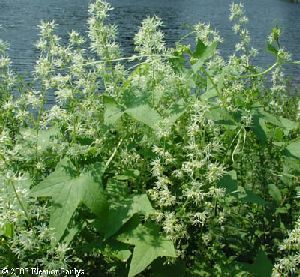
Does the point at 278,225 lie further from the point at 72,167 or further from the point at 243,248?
the point at 72,167

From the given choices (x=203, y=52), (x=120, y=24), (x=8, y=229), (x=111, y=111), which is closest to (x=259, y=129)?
(x=203, y=52)

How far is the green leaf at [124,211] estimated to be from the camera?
101 inches

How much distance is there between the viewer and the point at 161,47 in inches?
131

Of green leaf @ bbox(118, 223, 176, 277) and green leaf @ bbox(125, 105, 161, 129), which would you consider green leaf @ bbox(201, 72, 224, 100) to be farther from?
green leaf @ bbox(118, 223, 176, 277)

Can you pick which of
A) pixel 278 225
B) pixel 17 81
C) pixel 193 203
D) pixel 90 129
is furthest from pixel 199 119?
pixel 17 81

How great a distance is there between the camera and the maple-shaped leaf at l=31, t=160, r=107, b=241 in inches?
96.2

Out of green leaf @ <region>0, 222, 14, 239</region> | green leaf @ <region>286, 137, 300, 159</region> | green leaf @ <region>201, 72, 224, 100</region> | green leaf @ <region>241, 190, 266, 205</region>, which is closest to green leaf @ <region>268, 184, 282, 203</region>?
green leaf @ <region>286, 137, 300, 159</region>

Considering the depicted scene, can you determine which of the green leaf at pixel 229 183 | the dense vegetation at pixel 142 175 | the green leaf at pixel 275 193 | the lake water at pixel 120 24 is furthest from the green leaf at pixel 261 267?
the lake water at pixel 120 24

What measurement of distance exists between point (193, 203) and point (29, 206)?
914 mm

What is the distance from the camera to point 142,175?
3.06 m

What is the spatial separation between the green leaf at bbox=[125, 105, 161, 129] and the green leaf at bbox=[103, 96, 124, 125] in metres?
0.07

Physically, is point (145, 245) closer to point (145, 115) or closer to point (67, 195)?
point (67, 195)

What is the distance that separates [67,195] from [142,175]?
2.12ft

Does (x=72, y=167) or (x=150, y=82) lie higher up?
(x=150, y=82)
